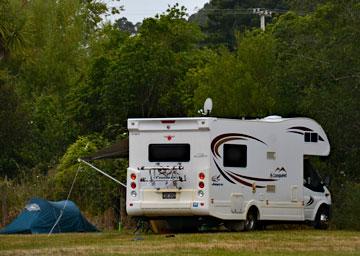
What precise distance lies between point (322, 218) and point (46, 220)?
25.1 feet

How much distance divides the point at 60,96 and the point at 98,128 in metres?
8.59

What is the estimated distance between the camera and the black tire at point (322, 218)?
2943 centimetres

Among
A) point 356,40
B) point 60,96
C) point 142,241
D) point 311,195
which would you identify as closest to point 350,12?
point 356,40

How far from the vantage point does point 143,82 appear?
4744cm

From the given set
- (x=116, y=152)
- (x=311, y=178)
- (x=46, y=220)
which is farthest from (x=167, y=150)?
(x=46, y=220)

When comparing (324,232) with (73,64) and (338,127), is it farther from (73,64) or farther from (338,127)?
(73,64)

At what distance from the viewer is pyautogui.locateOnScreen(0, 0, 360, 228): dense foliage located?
30969mm

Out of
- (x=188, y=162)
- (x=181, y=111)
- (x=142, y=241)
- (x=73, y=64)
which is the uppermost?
(x=73, y=64)

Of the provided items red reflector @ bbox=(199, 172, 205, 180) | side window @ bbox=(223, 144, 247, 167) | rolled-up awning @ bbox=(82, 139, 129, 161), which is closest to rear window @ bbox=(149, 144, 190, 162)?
red reflector @ bbox=(199, 172, 205, 180)

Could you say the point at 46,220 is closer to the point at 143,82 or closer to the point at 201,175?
the point at 201,175

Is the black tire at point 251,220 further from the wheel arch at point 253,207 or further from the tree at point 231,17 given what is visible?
the tree at point 231,17

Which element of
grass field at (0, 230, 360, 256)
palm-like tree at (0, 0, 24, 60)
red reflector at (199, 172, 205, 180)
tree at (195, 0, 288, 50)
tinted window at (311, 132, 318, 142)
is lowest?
grass field at (0, 230, 360, 256)

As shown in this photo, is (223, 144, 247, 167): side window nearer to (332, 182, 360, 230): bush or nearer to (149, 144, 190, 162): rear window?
(149, 144, 190, 162): rear window

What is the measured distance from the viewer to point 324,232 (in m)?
27.2
